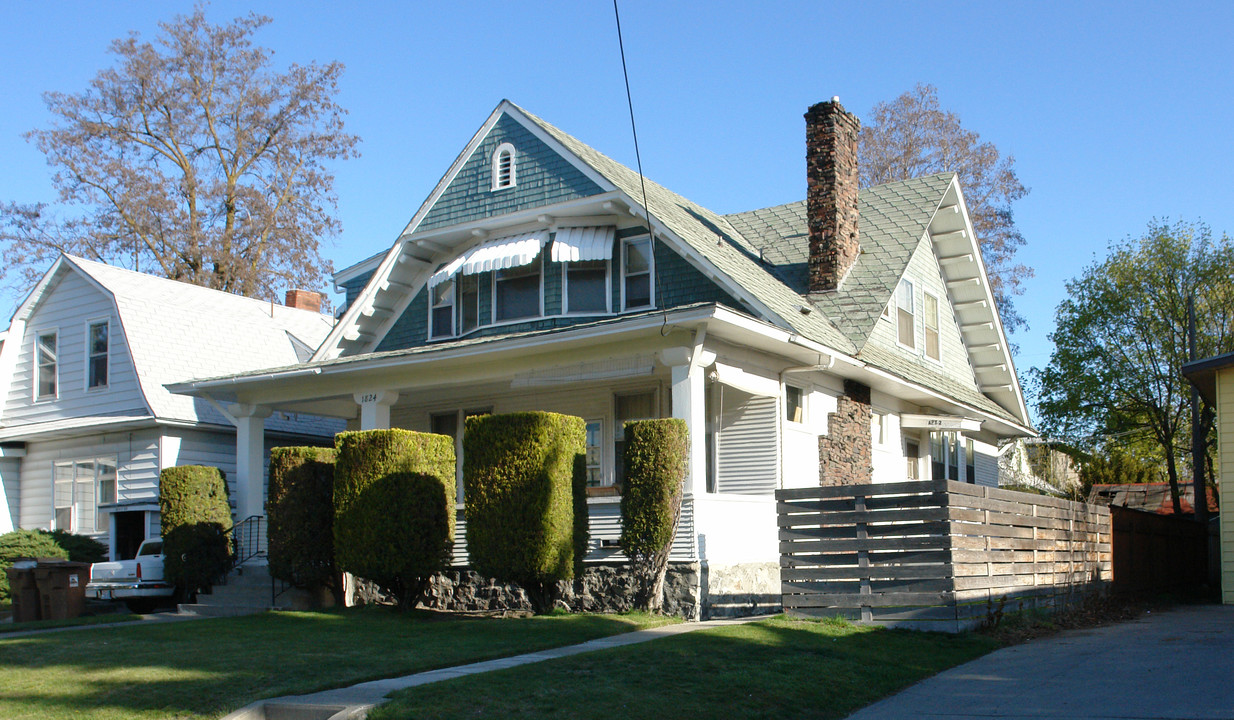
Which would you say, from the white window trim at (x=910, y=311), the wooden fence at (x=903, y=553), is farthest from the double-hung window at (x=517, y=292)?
the wooden fence at (x=903, y=553)

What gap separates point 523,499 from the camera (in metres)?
13.4

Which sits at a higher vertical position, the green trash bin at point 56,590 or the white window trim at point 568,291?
the white window trim at point 568,291

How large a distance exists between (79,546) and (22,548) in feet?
4.18

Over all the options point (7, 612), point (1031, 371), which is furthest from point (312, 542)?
point (1031, 371)

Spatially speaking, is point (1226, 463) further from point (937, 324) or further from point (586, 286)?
point (586, 286)

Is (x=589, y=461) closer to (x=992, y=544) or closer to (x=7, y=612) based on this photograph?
(x=992, y=544)

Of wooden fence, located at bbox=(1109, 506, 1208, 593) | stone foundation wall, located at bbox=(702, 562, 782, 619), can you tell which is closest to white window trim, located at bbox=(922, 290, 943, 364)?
wooden fence, located at bbox=(1109, 506, 1208, 593)

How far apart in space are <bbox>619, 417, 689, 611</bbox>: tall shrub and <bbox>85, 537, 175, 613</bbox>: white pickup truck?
344 inches

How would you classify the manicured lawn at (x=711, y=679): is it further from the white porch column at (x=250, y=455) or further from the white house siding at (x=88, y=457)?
the white house siding at (x=88, y=457)

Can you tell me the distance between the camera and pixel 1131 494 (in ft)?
116

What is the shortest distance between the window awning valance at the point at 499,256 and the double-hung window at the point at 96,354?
883 cm

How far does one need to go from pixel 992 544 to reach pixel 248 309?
1898cm

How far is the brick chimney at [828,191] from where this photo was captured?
18656 mm

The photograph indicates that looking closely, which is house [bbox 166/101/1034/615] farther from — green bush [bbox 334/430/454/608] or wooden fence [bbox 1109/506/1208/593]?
wooden fence [bbox 1109/506/1208/593]
